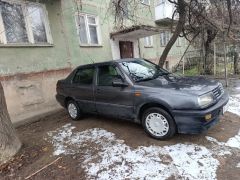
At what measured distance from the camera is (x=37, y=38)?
726 cm

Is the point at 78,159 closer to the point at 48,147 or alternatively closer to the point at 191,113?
the point at 48,147

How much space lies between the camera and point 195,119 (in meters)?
3.45

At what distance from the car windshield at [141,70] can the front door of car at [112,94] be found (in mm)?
243

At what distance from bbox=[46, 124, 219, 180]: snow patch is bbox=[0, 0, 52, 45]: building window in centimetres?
421

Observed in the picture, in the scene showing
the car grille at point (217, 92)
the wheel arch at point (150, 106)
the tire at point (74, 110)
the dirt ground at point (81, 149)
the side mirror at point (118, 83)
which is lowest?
the dirt ground at point (81, 149)

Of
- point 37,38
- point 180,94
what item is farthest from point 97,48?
point 180,94

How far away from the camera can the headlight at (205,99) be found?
3.44 metres

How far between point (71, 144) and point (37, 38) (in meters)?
4.61

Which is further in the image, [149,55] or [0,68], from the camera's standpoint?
[149,55]

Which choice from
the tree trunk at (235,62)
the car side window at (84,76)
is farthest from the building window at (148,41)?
the car side window at (84,76)

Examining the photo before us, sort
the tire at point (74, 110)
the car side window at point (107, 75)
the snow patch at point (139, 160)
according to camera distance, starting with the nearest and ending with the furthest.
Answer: the snow patch at point (139, 160) < the car side window at point (107, 75) < the tire at point (74, 110)

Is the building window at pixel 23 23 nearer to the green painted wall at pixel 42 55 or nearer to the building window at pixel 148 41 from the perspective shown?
the green painted wall at pixel 42 55

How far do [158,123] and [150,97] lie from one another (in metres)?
0.54

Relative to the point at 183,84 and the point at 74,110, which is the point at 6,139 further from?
the point at 183,84
